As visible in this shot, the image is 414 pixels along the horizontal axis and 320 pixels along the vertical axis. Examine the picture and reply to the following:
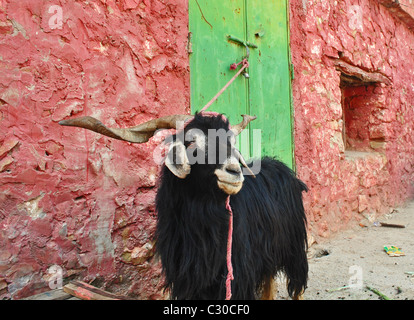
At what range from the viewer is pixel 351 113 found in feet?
21.4

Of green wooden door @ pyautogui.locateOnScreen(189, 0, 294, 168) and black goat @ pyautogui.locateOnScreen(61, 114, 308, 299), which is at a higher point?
green wooden door @ pyautogui.locateOnScreen(189, 0, 294, 168)

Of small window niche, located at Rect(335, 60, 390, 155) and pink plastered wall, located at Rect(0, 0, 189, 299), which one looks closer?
pink plastered wall, located at Rect(0, 0, 189, 299)

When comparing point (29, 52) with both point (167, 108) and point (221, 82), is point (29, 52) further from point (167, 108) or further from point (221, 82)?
point (221, 82)

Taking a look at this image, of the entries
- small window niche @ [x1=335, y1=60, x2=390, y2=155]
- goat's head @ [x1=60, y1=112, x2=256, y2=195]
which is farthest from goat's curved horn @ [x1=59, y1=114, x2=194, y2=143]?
small window niche @ [x1=335, y1=60, x2=390, y2=155]

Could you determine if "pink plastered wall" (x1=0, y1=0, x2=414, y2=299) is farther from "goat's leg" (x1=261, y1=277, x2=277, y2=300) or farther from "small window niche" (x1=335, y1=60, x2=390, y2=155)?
"small window niche" (x1=335, y1=60, x2=390, y2=155)

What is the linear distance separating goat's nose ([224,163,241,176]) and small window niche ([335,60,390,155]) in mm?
4858

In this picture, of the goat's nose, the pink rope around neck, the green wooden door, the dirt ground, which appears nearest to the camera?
the goat's nose

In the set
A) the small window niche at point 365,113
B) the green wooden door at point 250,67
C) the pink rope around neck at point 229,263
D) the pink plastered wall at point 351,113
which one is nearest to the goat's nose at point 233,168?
the pink rope around neck at point 229,263

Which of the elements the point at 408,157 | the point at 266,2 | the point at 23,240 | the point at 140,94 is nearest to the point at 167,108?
the point at 140,94

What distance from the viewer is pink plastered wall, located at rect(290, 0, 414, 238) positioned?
4543mm

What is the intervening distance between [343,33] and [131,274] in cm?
476

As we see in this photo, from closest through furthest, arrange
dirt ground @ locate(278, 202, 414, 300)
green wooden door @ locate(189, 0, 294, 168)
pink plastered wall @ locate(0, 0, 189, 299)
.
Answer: pink plastered wall @ locate(0, 0, 189, 299)
dirt ground @ locate(278, 202, 414, 300)
green wooden door @ locate(189, 0, 294, 168)

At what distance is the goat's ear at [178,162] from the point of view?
1846 millimetres

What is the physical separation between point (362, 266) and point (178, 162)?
9.23 ft
